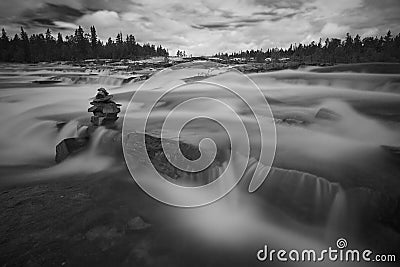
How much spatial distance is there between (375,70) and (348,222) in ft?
40.8

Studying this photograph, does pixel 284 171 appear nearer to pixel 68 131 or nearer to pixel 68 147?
pixel 68 147

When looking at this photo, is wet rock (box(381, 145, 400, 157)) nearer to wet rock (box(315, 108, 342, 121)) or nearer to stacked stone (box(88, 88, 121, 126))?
wet rock (box(315, 108, 342, 121))

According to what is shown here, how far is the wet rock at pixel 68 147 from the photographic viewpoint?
5.81 meters

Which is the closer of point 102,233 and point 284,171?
point 102,233

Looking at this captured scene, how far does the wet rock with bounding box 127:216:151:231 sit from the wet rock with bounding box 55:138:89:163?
3.13 m

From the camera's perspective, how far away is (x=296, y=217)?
3.72 meters

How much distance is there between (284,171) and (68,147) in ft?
16.2

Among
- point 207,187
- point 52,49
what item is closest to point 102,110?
point 207,187

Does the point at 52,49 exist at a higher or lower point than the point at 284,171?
higher

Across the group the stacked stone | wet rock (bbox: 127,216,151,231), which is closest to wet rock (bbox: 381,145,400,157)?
wet rock (bbox: 127,216,151,231)

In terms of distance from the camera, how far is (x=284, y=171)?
3.86m

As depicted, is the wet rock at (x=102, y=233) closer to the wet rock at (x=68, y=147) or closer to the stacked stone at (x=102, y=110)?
the wet rock at (x=68, y=147)

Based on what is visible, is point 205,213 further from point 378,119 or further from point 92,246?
point 378,119

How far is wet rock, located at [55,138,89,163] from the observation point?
19.1ft
